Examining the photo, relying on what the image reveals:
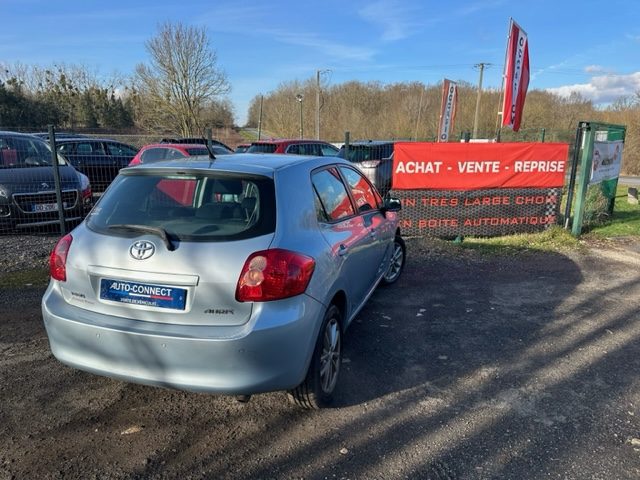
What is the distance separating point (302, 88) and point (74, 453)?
70476mm

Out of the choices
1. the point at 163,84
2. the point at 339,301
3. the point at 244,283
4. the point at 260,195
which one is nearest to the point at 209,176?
the point at 260,195

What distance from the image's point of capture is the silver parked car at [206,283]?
8.44ft

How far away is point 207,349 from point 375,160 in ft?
35.0

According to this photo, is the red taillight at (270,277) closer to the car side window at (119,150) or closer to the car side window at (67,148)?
the car side window at (67,148)

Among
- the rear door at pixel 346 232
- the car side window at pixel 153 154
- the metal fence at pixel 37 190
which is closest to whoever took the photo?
the rear door at pixel 346 232

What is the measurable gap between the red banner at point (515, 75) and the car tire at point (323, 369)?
9.67 metres

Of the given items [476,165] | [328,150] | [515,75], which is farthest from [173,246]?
[328,150]

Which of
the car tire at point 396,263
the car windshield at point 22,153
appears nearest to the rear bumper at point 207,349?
the car tire at point 396,263

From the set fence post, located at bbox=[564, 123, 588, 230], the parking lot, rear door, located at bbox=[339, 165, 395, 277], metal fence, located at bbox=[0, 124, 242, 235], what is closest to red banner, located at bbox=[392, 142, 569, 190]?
fence post, located at bbox=[564, 123, 588, 230]

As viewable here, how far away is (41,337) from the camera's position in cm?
415

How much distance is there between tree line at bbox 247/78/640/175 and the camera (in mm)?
46281

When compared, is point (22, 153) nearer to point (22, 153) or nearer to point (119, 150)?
point (22, 153)

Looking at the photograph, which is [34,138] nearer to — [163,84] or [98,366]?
[98,366]

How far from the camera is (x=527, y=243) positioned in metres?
8.09
